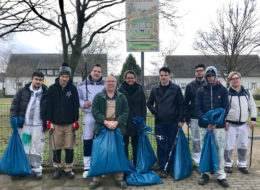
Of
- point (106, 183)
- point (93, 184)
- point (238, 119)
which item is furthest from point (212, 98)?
point (93, 184)

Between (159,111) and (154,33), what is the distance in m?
1.54

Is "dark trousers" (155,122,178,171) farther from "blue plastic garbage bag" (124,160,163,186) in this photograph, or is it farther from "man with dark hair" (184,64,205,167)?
"man with dark hair" (184,64,205,167)

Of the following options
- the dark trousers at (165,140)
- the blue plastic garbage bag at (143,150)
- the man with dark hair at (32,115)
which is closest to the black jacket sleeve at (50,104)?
the man with dark hair at (32,115)

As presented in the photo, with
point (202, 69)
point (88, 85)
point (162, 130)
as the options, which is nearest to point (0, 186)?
point (88, 85)

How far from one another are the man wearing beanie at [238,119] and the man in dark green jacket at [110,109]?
2114 mm

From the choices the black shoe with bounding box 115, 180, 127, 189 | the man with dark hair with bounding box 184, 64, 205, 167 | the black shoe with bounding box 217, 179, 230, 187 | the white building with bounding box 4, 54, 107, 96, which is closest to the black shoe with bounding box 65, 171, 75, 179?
the black shoe with bounding box 115, 180, 127, 189

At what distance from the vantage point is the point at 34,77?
3932mm

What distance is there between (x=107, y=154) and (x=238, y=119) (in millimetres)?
2625

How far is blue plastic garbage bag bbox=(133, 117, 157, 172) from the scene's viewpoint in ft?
12.9

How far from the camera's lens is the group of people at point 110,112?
12.4ft

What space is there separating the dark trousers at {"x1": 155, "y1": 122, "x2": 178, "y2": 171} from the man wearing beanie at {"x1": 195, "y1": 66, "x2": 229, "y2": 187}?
54 centimetres

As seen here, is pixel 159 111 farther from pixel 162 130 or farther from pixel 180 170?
pixel 180 170

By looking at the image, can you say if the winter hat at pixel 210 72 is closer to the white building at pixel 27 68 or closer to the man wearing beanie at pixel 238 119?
the man wearing beanie at pixel 238 119

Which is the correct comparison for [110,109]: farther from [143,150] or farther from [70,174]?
[70,174]
